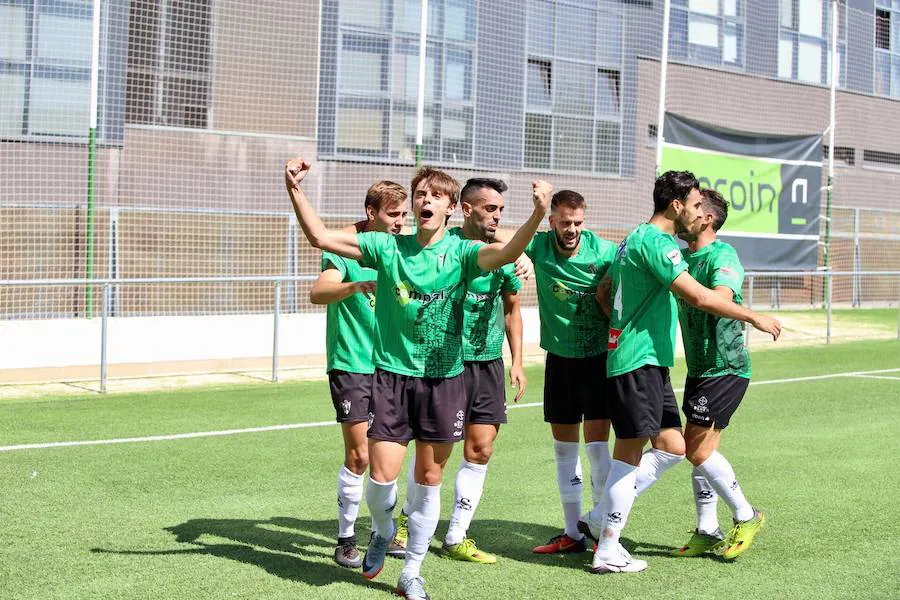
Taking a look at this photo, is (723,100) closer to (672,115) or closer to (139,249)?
(672,115)

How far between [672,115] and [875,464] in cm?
1121

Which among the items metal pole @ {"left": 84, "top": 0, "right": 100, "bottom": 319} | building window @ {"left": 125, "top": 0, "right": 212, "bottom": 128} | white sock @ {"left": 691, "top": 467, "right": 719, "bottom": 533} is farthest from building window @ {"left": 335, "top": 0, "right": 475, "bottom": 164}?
white sock @ {"left": 691, "top": 467, "right": 719, "bottom": 533}

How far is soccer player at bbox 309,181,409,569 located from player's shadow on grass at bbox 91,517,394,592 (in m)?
0.19

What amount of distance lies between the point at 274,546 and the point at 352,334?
129cm

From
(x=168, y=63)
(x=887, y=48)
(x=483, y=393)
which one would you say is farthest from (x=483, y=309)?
(x=887, y=48)

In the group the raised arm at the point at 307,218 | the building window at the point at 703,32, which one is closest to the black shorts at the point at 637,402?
the raised arm at the point at 307,218

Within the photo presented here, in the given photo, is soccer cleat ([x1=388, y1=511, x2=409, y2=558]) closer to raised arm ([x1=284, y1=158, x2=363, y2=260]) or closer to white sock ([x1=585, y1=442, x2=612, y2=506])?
white sock ([x1=585, y1=442, x2=612, y2=506])

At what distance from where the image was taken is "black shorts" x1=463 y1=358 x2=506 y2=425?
6.05 m

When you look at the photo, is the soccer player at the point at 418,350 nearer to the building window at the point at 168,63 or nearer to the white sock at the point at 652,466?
the white sock at the point at 652,466

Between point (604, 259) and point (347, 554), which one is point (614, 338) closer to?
point (604, 259)

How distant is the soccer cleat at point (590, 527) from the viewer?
5.92 meters

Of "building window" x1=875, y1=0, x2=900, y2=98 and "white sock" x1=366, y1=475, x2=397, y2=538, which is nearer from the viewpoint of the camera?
"white sock" x1=366, y1=475, x2=397, y2=538

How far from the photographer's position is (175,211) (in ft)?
58.4

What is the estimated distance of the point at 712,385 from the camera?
19.6ft
